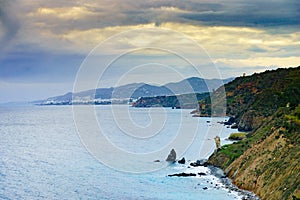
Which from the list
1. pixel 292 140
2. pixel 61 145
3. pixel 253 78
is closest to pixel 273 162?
pixel 292 140

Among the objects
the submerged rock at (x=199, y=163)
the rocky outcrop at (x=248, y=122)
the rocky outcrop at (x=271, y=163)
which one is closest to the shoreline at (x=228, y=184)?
the rocky outcrop at (x=271, y=163)

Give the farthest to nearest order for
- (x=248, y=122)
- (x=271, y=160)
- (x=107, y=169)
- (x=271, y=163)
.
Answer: (x=248, y=122)
(x=107, y=169)
(x=271, y=160)
(x=271, y=163)

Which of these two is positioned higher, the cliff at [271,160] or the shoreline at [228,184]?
the cliff at [271,160]

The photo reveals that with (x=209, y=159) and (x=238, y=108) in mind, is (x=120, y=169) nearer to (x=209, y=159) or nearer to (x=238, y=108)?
(x=209, y=159)

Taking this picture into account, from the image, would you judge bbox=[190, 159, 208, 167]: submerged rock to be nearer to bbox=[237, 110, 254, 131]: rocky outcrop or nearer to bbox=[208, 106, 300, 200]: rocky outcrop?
bbox=[208, 106, 300, 200]: rocky outcrop

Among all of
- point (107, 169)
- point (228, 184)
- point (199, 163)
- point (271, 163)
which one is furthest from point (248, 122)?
point (271, 163)

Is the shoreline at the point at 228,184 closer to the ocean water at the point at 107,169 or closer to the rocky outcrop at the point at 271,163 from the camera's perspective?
the rocky outcrop at the point at 271,163

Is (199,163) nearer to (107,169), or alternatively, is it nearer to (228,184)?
(107,169)

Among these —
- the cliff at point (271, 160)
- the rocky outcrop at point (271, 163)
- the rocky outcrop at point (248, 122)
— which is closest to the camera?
the rocky outcrop at point (271, 163)

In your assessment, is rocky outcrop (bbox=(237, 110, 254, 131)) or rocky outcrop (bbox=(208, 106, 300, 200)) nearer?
rocky outcrop (bbox=(208, 106, 300, 200))

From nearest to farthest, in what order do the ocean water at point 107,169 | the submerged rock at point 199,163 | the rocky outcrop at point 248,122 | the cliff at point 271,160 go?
the cliff at point 271,160 → the ocean water at point 107,169 → the submerged rock at point 199,163 → the rocky outcrop at point 248,122

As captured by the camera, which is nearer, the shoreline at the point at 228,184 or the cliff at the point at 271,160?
the cliff at the point at 271,160

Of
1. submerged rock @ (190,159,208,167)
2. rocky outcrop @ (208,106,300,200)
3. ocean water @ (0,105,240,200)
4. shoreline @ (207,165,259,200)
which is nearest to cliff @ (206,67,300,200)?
rocky outcrop @ (208,106,300,200)

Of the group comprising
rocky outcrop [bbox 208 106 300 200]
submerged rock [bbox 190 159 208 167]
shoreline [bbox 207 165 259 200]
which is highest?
rocky outcrop [bbox 208 106 300 200]
